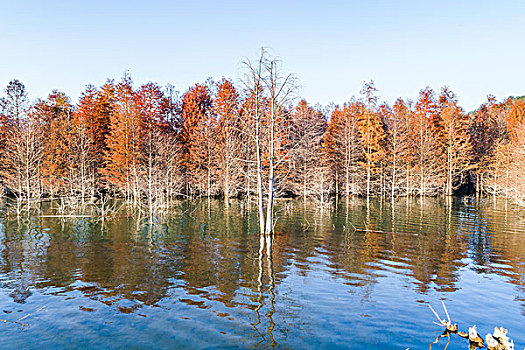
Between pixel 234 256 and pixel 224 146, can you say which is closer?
pixel 234 256

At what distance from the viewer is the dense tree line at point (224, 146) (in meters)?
41.4

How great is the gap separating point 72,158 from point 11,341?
41.0 metres

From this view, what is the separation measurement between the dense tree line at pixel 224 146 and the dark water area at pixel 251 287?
18676mm

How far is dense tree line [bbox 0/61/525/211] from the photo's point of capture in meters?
41.4

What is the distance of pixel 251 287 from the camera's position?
11867mm

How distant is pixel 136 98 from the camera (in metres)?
45.8

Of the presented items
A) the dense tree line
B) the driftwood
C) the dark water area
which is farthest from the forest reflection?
the dense tree line

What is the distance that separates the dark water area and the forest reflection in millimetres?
80

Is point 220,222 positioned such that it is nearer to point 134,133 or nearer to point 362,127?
point 134,133

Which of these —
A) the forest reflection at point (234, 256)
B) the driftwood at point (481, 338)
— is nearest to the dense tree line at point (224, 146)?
the forest reflection at point (234, 256)

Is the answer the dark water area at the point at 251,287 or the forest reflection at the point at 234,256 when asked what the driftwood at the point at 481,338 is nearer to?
the dark water area at the point at 251,287

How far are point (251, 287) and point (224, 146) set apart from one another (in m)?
34.4

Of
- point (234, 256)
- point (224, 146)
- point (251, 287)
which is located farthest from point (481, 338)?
point (224, 146)

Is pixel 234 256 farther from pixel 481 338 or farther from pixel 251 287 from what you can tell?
pixel 481 338
